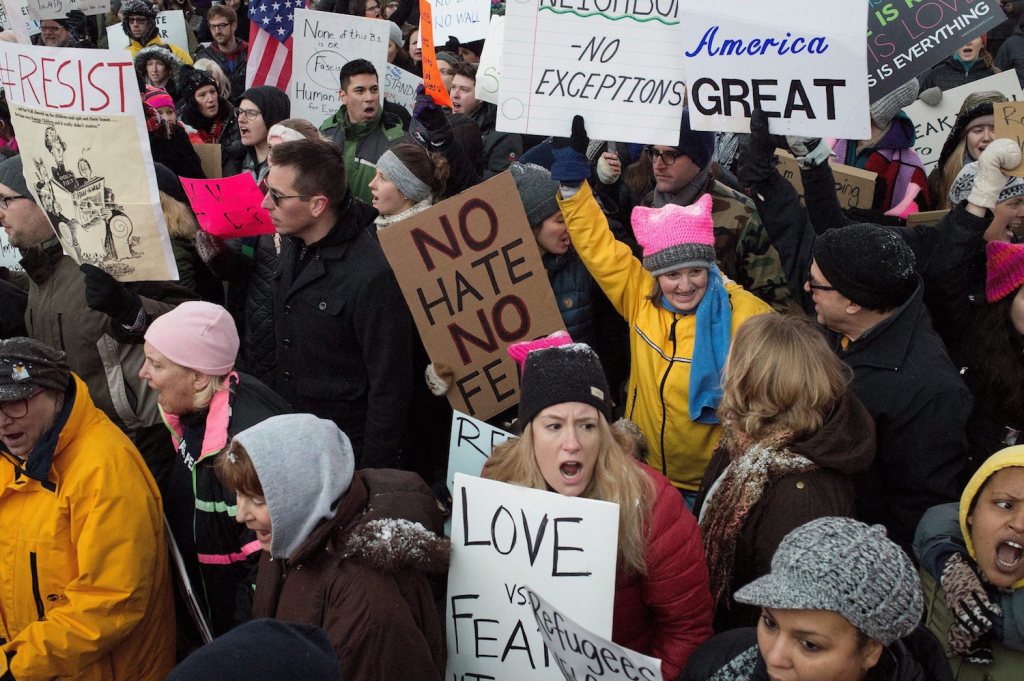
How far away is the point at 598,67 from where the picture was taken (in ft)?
13.8

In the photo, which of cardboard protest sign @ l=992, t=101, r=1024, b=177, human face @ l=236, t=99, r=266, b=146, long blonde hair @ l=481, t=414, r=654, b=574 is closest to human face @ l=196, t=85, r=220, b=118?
human face @ l=236, t=99, r=266, b=146

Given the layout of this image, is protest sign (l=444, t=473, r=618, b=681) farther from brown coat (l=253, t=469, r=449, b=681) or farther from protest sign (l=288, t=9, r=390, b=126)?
protest sign (l=288, t=9, r=390, b=126)

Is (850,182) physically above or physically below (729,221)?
above

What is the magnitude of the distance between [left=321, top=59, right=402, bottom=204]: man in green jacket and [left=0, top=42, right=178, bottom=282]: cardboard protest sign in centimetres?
258

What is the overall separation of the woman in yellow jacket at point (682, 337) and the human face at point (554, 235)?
1.33 ft

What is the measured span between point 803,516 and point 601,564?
2.17 feet

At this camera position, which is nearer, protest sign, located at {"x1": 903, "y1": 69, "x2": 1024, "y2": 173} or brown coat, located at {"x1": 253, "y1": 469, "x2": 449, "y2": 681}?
brown coat, located at {"x1": 253, "y1": 469, "x2": 449, "y2": 681}

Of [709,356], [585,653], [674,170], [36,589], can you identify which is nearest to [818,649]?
[585,653]

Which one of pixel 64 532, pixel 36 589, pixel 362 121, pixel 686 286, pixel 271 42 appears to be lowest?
pixel 36 589

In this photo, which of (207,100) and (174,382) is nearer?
(174,382)

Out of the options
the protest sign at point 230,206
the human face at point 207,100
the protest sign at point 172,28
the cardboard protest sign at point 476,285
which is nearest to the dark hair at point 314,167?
the cardboard protest sign at point 476,285

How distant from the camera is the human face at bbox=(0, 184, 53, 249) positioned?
438cm

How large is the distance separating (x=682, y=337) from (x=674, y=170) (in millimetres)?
1176

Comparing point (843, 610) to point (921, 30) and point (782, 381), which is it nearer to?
point (782, 381)
